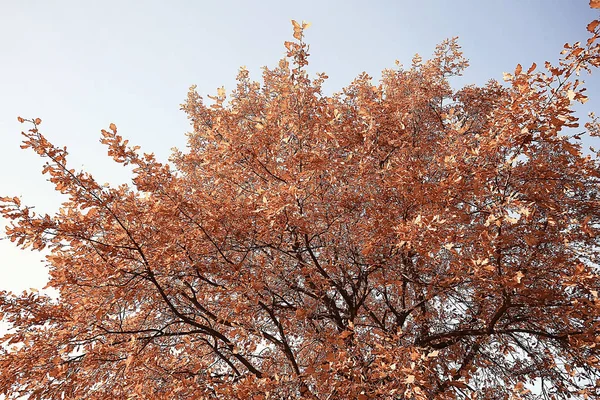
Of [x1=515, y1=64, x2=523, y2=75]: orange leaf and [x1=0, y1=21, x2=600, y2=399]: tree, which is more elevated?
[x1=515, y1=64, x2=523, y2=75]: orange leaf

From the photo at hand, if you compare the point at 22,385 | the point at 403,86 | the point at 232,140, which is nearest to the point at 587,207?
the point at 403,86

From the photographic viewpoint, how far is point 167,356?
5.12 meters

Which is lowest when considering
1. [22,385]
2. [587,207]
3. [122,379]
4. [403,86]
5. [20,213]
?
[22,385]

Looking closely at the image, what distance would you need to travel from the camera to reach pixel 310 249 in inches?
180

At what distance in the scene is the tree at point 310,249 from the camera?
10.8 feet

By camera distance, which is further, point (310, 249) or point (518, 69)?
point (310, 249)

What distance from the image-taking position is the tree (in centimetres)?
330

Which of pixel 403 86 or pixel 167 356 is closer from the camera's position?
pixel 167 356

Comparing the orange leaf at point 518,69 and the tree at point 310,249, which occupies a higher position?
the orange leaf at point 518,69

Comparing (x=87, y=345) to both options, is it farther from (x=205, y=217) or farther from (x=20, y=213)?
(x=205, y=217)

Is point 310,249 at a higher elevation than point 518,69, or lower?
lower

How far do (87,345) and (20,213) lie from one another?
1.78m

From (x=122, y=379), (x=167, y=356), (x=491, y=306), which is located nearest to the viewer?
(x=122, y=379)

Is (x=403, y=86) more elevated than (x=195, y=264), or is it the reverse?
(x=403, y=86)
